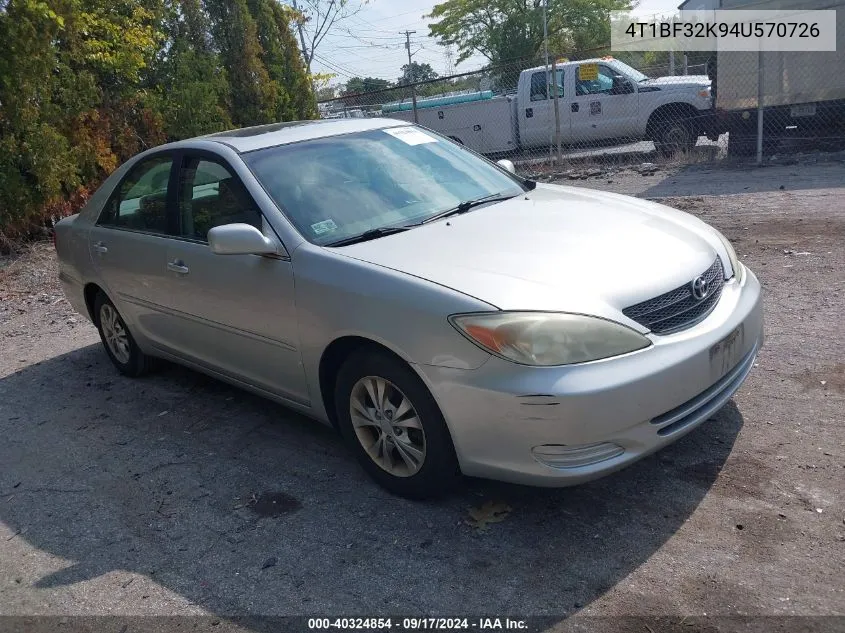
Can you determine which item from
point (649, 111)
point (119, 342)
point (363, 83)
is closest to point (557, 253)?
point (119, 342)

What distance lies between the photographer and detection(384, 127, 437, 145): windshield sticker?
15.7 ft

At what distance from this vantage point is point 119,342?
5.74m

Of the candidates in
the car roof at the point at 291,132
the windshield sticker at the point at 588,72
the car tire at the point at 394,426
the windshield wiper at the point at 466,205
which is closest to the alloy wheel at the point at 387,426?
the car tire at the point at 394,426

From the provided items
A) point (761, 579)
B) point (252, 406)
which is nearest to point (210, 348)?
point (252, 406)

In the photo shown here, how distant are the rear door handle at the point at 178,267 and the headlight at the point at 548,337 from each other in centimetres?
218

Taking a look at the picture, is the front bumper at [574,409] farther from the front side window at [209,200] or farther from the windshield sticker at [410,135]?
the windshield sticker at [410,135]

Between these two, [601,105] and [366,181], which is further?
[601,105]

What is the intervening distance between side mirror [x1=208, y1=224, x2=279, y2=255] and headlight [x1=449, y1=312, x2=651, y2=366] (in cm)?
130

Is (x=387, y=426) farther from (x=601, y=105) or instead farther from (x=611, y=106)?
(x=601, y=105)

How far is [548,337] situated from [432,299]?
504 millimetres

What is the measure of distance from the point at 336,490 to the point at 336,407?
42 cm

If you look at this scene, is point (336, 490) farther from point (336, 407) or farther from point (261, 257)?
point (261, 257)

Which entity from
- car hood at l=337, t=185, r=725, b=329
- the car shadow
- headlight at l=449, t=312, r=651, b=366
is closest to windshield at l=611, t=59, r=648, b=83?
car hood at l=337, t=185, r=725, b=329

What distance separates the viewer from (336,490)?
3869 mm
